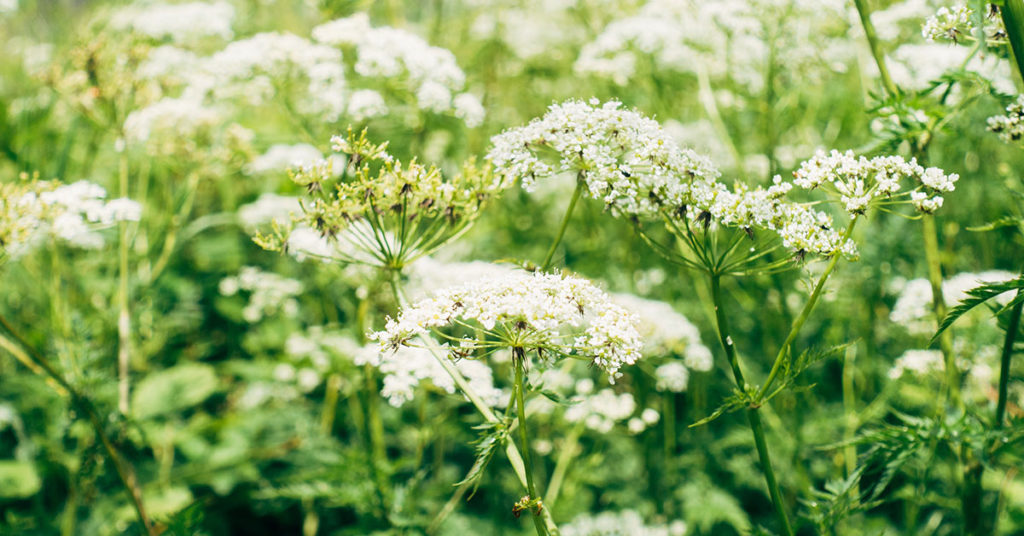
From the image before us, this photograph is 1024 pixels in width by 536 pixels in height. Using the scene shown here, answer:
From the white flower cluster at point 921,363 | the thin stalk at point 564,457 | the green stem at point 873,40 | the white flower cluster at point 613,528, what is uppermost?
the green stem at point 873,40

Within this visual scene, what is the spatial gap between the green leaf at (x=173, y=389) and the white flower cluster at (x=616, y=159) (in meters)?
4.00

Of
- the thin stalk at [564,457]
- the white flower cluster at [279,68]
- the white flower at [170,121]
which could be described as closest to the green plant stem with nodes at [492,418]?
the thin stalk at [564,457]

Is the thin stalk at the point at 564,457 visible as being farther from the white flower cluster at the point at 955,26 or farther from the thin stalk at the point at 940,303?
the white flower cluster at the point at 955,26

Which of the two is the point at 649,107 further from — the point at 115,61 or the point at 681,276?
the point at 115,61

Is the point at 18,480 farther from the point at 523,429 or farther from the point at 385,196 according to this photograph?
the point at 523,429

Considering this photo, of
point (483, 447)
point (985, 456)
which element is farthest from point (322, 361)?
point (985, 456)

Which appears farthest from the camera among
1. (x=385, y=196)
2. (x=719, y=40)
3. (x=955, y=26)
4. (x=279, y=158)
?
(x=719, y=40)

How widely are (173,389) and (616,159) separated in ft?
14.9

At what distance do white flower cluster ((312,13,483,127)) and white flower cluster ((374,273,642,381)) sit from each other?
2.21 m

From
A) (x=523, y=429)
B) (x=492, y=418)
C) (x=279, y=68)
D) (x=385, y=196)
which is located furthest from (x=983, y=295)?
(x=279, y=68)

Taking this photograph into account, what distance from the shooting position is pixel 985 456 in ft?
9.63

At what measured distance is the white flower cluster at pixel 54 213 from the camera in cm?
317

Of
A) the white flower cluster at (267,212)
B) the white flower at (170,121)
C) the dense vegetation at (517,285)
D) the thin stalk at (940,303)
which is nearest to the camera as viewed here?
the dense vegetation at (517,285)

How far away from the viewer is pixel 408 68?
4.49 meters
